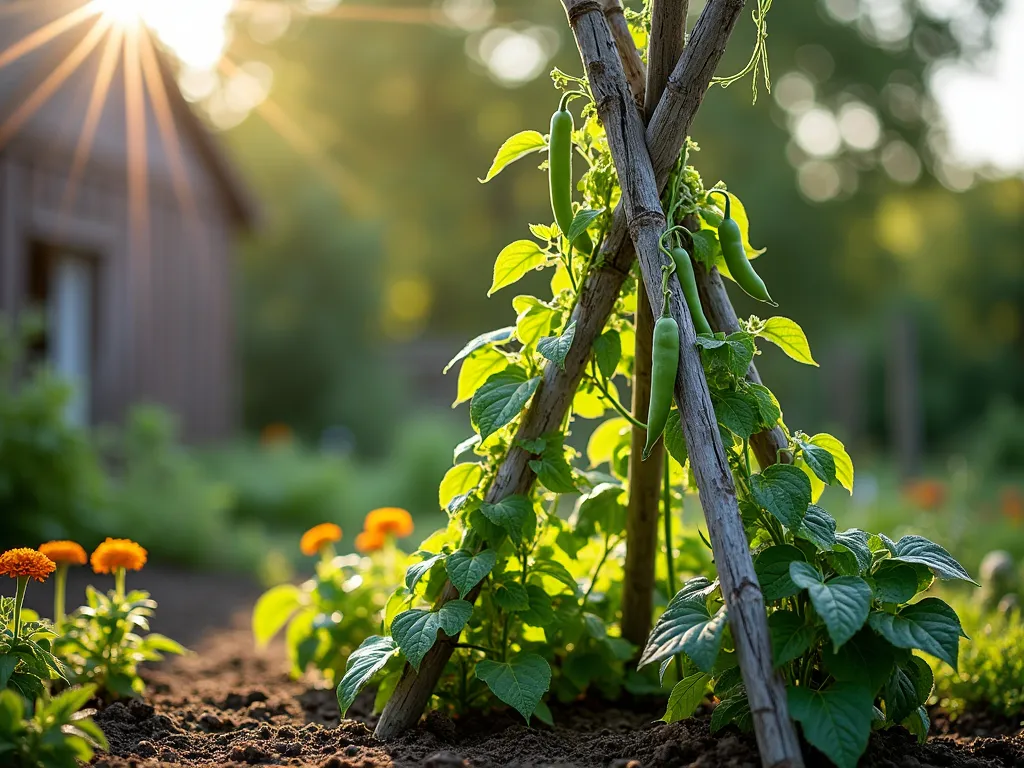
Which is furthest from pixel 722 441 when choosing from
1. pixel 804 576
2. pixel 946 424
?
pixel 946 424

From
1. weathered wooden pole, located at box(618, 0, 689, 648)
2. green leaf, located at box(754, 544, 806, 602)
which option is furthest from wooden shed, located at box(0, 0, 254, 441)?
green leaf, located at box(754, 544, 806, 602)

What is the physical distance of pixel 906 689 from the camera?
1.96 meters

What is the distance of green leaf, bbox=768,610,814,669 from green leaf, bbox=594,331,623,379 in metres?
0.66

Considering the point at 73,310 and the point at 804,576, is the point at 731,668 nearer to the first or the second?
the point at 804,576

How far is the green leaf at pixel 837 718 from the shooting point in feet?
5.47

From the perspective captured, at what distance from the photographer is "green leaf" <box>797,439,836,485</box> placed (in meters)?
1.99

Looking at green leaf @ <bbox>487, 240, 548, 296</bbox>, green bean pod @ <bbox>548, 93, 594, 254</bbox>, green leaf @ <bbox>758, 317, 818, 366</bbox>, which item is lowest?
green leaf @ <bbox>758, 317, 818, 366</bbox>

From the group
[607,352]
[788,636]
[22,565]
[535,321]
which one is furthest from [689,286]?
[22,565]

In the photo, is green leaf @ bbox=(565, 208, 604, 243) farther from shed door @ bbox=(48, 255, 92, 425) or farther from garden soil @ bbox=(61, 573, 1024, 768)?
shed door @ bbox=(48, 255, 92, 425)

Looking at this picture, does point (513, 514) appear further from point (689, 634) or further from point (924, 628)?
point (924, 628)

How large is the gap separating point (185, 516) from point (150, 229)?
3397 millimetres

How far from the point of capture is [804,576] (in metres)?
1.79

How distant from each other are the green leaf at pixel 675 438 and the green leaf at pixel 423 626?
59 centimetres

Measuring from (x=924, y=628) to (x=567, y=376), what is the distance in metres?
0.93
